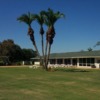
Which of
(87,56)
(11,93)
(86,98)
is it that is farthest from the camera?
(87,56)

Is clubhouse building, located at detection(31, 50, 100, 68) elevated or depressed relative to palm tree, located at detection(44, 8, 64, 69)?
depressed

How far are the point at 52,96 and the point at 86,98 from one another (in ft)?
5.70

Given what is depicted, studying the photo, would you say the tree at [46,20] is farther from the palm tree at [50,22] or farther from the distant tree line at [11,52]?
the distant tree line at [11,52]

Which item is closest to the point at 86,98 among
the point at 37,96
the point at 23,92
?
the point at 37,96

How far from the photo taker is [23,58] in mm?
99938

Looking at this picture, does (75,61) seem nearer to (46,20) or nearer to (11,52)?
(46,20)

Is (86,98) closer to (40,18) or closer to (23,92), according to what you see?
(23,92)

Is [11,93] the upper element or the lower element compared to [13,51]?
lower

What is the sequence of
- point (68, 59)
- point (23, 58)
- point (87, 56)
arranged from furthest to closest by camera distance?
point (23, 58)
point (68, 59)
point (87, 56)

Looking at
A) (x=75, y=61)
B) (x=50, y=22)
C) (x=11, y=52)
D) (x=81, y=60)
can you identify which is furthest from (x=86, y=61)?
(x=11, y=52)

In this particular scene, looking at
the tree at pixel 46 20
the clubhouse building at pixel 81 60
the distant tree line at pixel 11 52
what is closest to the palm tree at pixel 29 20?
the tree at pixel 46 20

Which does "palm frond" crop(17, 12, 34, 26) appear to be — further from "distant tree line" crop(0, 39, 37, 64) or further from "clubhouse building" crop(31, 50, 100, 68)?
"distant tree line" crop(0, 39, 37, 64)

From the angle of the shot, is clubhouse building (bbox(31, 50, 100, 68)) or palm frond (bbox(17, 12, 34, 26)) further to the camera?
clubhouse building (bbox(31, 50, 100, 68))

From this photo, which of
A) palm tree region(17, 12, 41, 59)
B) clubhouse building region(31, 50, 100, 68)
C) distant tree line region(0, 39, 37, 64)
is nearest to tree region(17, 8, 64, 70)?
palm tree region(17, 12, 41, 59)
